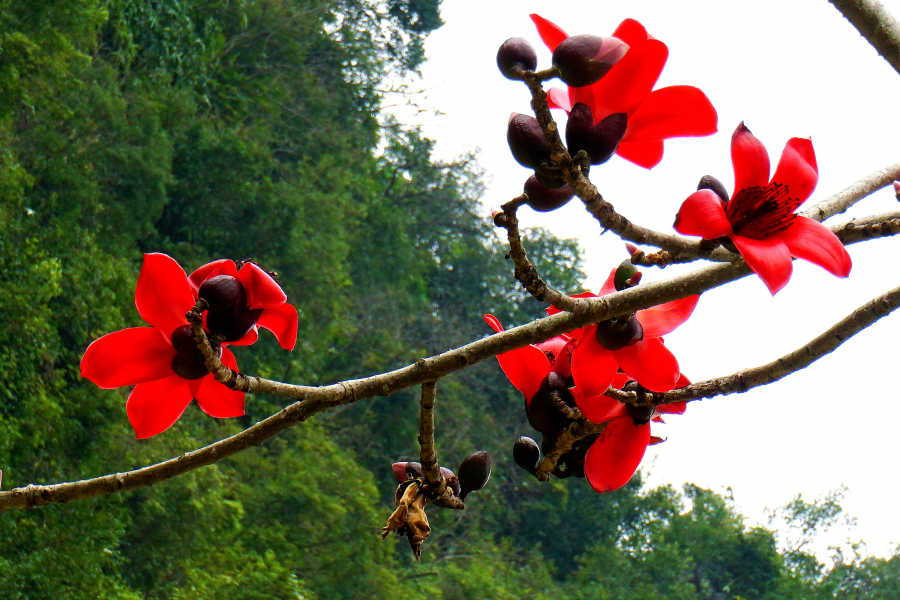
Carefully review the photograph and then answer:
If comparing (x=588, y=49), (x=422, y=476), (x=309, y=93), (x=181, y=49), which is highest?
(x=309, y=93)

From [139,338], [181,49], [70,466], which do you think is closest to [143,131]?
[181,49]

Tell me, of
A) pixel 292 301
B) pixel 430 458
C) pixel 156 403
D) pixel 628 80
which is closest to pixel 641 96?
pixel 628 80

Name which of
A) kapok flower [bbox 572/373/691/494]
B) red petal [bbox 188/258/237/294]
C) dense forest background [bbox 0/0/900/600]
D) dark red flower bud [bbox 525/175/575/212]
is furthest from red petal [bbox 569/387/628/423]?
dense forest background [bbox 0/0/900/600]

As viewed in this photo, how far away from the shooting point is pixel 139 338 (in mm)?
510

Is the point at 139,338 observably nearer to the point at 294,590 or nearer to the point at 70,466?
the point at 70,466

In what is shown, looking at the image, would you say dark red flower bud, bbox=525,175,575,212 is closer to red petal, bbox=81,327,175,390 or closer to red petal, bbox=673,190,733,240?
red petal, bbox=673,190,733,240

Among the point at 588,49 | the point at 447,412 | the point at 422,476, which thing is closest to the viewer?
the point at 588,49

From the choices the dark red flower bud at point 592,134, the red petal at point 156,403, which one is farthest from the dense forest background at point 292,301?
the dark red flower bud at point 592,134

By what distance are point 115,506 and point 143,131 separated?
177 inches

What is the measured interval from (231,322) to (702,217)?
0.87ft

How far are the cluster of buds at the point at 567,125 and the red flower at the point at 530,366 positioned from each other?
95 millimetres

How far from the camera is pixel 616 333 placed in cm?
48

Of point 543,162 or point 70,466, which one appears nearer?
point 543,162

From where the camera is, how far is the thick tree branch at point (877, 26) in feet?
1.49
